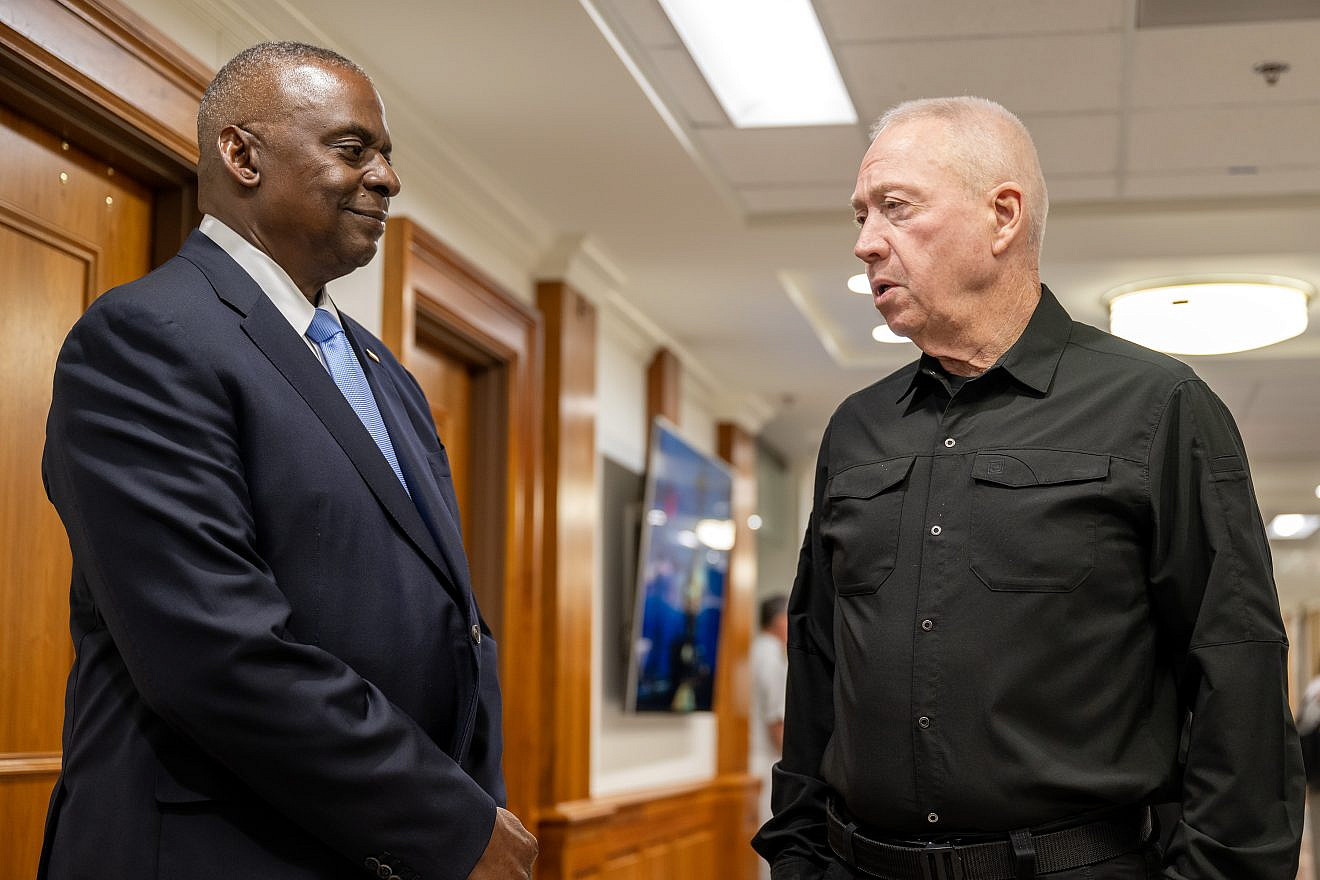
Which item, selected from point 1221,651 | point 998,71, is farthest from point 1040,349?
point 998,71

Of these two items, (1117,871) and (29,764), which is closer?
(1117,871)

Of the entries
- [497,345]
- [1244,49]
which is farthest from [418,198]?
[1244,49]

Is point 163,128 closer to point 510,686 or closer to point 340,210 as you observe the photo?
point 340,210

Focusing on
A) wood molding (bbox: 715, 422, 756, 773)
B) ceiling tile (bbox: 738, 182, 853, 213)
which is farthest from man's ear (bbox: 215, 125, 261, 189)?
wood molding (bbox: 715, 422, 756, 773)

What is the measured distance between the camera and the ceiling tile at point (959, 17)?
335 cm

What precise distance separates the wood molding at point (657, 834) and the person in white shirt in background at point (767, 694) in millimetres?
258

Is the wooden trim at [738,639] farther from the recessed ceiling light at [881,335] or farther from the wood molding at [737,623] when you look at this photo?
the recessed ceiling light at [881,335]

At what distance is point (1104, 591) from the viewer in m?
1.54

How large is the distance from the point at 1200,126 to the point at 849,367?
10.7 ft

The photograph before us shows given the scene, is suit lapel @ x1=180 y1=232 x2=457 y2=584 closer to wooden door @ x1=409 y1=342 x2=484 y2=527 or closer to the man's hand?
the man's hand

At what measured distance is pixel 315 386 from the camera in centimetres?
160

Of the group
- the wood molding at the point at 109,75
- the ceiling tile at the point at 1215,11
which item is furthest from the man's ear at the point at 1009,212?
the ceiling tile at the point at 1215,11

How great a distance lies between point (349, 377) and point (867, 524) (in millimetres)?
632

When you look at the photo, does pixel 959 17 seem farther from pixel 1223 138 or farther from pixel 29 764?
pixel 29 764
